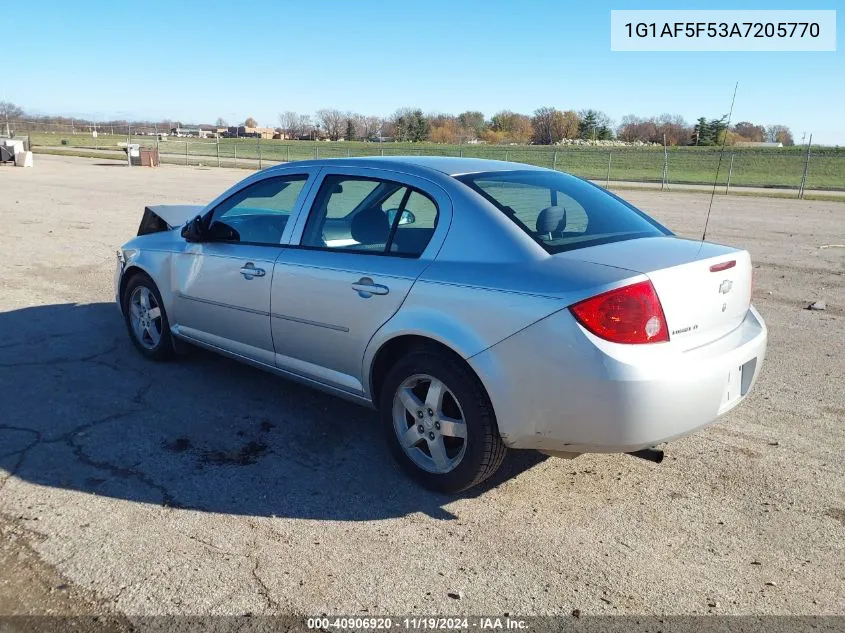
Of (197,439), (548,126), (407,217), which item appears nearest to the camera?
(407,217)

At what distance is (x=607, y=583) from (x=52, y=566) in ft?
7.58

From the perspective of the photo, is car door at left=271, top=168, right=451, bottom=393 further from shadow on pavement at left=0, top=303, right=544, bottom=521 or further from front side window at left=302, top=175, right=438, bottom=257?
shadow on pavement at left=0, top=303, right=544, bottom=521

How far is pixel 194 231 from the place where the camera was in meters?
5.00

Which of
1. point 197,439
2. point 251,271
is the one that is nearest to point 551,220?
point 251,271

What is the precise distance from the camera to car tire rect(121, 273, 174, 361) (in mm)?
5500

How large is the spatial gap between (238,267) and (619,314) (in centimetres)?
261

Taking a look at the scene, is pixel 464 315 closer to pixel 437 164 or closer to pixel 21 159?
pixel 437 164

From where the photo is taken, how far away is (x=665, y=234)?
13.2 ft

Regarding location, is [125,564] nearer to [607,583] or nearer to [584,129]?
[607,583]

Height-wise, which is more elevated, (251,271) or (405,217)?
(405,217)

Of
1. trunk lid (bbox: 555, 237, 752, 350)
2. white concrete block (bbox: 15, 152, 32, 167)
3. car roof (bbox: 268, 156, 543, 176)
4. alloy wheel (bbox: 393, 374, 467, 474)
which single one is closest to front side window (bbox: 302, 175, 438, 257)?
car roof (bbox: 268, 156, 543, 176)

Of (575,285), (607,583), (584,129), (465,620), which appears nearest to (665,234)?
(575,285)

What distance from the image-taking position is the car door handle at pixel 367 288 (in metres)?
3.71

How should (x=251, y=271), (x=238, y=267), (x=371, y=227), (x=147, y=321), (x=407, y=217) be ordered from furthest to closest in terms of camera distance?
1. (x=147, y=321)
2. (x=238, y=267)
3. (x=251, y=271)
4. (x=371, y=227)
5. (x=407, y=217)
